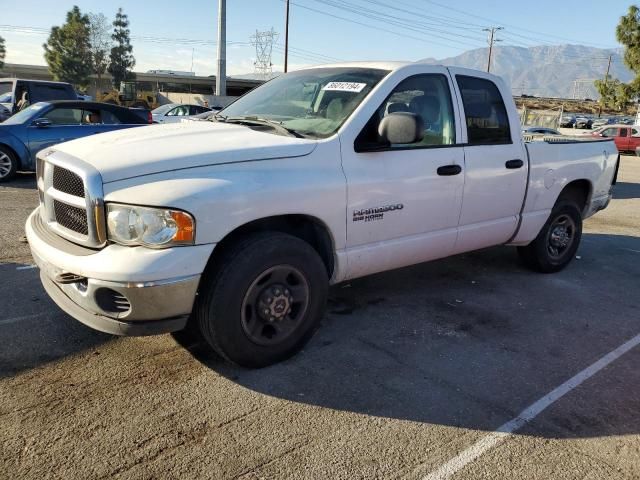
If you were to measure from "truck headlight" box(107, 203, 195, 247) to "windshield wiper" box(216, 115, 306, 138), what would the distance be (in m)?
1.10

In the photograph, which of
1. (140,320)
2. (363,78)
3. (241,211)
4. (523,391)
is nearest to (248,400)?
(140,320)

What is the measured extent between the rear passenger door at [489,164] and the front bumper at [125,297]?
97.4 inches

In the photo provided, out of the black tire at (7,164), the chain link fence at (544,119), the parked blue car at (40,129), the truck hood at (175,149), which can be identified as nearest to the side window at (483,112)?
the truck hood at (175,149)

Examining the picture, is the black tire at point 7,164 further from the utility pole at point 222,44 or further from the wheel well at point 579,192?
the utility pole at point 222,44

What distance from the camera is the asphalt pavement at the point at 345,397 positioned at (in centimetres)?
262

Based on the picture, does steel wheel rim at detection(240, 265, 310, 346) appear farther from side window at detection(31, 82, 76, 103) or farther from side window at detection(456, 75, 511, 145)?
side window at detection(31, 82, 76, 103)

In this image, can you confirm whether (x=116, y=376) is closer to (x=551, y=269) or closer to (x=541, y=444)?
(x=541, y=444)

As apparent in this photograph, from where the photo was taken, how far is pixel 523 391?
3.35 metres

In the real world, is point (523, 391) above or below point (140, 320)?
below

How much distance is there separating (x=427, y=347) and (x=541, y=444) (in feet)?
3.82

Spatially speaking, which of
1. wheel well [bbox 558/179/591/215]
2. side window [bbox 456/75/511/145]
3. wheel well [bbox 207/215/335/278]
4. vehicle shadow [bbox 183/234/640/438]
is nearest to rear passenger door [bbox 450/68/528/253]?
side window [bbox 456/75/511/145]

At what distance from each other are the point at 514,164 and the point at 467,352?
1.86 m

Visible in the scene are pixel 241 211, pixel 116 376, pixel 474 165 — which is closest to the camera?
pixel 241 211

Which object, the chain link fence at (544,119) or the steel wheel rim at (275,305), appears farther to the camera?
the chain link fence at (544,119)
